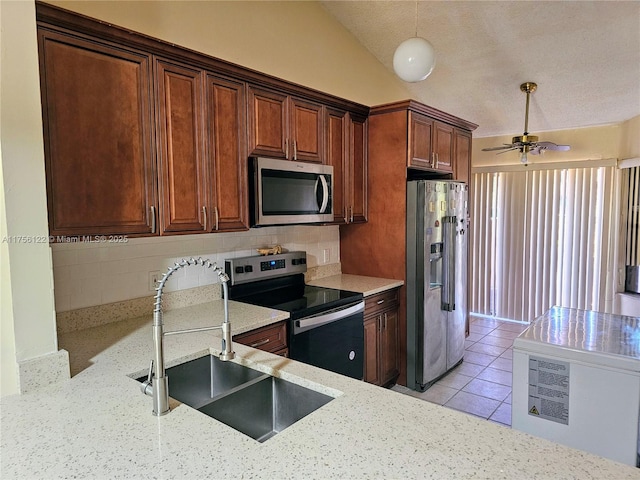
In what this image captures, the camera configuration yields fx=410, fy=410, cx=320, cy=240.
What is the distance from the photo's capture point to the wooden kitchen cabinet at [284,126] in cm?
259

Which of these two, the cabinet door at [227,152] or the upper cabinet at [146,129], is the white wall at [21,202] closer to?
the upper cabinet at [146,129]

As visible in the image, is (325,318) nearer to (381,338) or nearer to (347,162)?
(381,338)

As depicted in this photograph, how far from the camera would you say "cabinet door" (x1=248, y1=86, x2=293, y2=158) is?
8.45 ft

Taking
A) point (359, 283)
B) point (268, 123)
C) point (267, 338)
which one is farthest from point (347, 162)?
point (267, 338)

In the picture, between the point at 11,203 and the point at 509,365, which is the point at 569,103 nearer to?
the point at 509,365

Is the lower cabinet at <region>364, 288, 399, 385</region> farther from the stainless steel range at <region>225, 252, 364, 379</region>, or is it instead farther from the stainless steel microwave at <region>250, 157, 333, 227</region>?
the stainless steel microwave at <region>250, 157, 333, 227</region>

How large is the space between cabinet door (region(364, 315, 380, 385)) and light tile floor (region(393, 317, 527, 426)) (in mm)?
397

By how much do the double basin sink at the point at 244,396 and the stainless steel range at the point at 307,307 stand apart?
717 mm

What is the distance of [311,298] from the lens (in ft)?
9.37

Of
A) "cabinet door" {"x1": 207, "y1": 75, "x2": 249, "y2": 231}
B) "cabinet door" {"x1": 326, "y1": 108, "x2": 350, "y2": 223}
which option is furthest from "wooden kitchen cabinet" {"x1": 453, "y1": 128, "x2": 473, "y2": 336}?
"cabinet door" {"x1": 207, "y1": 75, "x2": 249, "y2": 231}

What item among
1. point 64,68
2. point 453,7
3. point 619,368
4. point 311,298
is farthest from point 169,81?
point 619,368

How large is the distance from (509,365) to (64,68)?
13.9ft

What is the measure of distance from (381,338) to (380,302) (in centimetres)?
30

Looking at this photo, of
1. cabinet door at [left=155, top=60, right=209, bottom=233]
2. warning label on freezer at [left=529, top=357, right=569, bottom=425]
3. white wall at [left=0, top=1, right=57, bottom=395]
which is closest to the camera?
white wall at [left=0, top=1, right=57, bottom=395]
